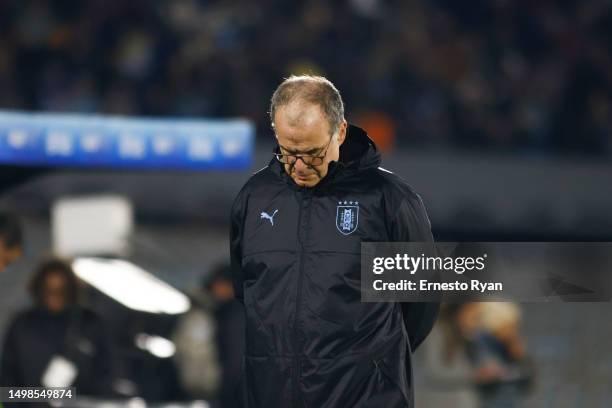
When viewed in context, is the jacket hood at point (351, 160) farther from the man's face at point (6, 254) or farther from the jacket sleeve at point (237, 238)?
the man's face at point (6, 254)

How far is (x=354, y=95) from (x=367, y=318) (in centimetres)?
893

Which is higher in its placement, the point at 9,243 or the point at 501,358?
the point at 501,358

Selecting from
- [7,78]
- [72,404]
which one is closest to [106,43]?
[7,78]

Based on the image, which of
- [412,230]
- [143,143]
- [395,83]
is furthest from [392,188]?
[395,83]

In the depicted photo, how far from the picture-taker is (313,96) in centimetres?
368

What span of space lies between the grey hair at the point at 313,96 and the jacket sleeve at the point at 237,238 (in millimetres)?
341

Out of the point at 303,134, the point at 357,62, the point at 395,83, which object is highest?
the point at 357,62

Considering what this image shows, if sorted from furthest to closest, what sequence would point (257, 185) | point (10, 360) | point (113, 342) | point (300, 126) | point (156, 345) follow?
1. point (156, 345)
2. point (113, 342)
3. point (10, 360)
4. point (257, 185)
5. point (300, 126)

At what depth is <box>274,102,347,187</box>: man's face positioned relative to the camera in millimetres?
3662

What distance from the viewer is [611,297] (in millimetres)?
4957

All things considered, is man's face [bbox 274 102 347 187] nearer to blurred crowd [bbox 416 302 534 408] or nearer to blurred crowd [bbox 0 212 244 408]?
blurred crowd [bbox 0 212 244 408]

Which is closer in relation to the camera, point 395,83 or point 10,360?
point 10,360

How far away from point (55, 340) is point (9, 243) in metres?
0.90

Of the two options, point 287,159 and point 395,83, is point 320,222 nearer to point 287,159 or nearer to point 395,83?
point 287,159
